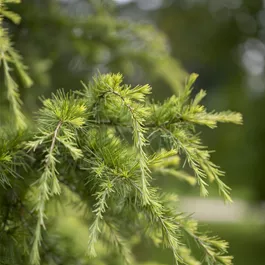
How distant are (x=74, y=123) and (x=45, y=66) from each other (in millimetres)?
1574

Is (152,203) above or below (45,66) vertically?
below

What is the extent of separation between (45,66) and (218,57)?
6636 mm

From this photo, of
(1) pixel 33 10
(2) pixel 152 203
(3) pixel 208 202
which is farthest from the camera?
(3) pixel 208 202

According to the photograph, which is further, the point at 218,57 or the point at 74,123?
the point at 218,57

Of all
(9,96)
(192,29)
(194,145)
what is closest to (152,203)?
(194,145)

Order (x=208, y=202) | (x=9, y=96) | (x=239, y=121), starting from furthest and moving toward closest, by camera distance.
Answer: (x=208, y=202)
(x=9, y=96)
(x=239, y=121)

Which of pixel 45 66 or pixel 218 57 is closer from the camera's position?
pixel 45 66

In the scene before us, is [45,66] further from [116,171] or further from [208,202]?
[208,202]

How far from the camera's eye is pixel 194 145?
44.8 inches

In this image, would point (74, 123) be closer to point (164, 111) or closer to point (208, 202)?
point (164, 111)

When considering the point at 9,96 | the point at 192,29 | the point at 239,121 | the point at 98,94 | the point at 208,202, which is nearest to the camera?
the point at 98,94

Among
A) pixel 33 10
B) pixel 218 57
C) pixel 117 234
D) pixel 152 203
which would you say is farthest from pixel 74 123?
pixel 218 57

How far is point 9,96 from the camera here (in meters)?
1.39

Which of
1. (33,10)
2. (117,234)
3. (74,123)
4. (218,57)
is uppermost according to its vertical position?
(218,57)
